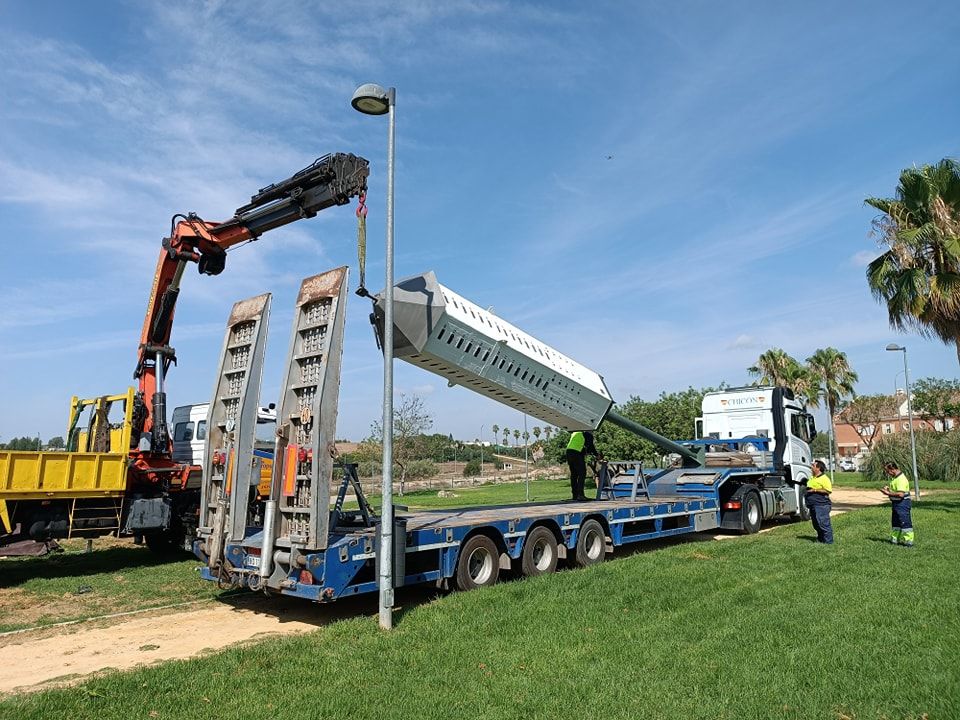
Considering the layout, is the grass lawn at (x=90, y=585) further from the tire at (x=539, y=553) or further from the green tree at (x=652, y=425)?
the green tree at (x=652, y=425)

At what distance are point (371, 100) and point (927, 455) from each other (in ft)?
116

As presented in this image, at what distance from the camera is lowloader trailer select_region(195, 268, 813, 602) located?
8336 mm

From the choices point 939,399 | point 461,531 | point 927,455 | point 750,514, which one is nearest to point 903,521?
A: point 750,514

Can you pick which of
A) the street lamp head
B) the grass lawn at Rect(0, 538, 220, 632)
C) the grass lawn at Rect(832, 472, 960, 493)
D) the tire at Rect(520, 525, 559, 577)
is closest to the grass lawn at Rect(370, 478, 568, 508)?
the tire at Rect(520, 525, 559, 577)

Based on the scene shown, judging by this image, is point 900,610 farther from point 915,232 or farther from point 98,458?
point 915,232

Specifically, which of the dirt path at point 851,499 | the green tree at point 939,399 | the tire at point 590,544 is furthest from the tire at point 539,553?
the green tree at point 939,399

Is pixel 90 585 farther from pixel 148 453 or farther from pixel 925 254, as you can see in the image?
pixel 925 254

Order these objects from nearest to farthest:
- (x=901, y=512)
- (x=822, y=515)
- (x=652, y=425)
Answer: (x=901, y=512)
(x=822, y=515)
(x=652, y=425)

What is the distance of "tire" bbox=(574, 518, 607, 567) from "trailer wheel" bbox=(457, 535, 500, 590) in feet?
6.54

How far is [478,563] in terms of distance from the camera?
33.4 ft

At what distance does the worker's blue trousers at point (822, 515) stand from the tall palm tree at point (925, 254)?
7639 millimetres

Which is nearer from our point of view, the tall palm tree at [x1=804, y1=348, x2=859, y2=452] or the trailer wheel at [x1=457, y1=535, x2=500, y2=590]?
the trailer wheel at [x1=457, y1=535, x2=500, y2=590]

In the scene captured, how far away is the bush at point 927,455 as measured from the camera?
3331cm

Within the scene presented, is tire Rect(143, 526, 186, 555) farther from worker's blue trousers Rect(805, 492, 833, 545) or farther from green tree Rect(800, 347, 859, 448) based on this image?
green tree Rect(800, 347, 859, 448)
